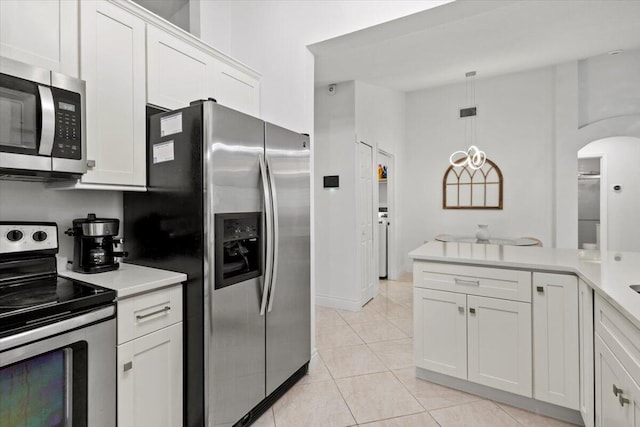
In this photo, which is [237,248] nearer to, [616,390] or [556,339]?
[616,390]

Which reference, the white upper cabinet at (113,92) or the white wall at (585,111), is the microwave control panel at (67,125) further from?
the white wall at (585,111)

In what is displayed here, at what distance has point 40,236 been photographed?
5.19 ft

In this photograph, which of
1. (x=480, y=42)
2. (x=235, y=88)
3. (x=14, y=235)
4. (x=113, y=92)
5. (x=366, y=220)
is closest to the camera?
(x=14, y=235)

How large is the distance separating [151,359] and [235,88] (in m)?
1.82

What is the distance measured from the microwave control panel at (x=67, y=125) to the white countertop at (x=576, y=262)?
2.01 metres

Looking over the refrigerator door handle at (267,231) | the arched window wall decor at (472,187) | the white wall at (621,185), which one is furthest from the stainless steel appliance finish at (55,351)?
the white wall at (621,185)

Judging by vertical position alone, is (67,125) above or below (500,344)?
above

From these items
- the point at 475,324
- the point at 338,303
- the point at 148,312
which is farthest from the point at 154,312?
the point at 338,303

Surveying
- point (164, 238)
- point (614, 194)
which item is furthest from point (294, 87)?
point (614, 194)

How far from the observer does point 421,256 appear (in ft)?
7.22

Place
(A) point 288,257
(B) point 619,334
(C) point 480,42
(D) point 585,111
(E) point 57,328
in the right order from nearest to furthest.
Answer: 1. (E) point 57,328
2. (B) point 619,334
3. (A) point 288,257
4. (C) point 480,42
5. (D) point 585,111

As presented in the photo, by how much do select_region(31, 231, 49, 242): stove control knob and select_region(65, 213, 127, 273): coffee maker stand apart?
94 millimetres

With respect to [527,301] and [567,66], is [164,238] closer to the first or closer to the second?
[527,301]

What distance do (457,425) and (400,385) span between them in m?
0.47
